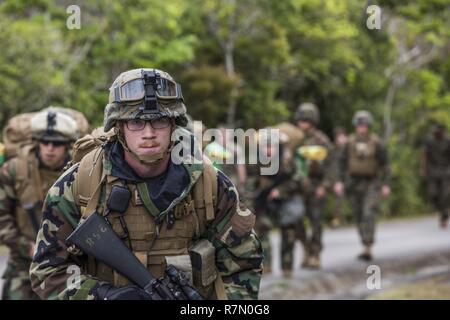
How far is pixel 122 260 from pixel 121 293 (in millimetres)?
161

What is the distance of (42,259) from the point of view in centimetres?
434

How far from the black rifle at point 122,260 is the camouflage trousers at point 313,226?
25.9 feet

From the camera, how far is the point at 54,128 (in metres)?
7.02

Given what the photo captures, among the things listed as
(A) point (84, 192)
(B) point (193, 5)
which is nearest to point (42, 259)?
(A) point (84, 192)

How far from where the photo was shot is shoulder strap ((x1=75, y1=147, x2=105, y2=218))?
14.1ft

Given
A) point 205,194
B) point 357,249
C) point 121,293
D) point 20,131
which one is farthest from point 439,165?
point 121,293

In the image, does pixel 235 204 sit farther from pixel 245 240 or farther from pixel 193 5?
pixel 193 5

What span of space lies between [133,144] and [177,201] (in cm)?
33

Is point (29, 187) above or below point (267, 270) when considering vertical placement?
above

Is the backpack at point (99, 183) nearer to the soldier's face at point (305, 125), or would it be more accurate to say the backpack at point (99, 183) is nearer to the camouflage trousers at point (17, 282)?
the camouflage trousers at point (17, 282)

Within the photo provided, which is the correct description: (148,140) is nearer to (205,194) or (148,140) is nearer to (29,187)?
(205,194)

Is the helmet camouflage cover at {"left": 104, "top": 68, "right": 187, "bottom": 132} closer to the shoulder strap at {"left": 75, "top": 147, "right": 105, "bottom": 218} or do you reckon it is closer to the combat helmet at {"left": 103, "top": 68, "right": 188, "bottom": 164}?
the combat helmet at {"left": 103, "top": 68, "right": 188, "bottom": 164}

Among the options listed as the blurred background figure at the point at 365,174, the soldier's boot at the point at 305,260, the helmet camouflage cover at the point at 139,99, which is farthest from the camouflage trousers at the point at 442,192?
the helmet camouflage cover at the point at 139,99

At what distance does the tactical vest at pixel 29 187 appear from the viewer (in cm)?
710
